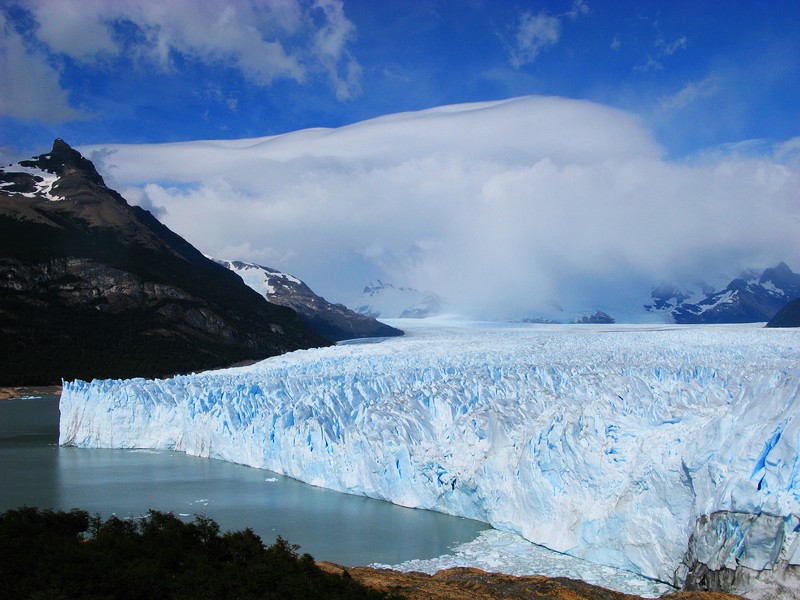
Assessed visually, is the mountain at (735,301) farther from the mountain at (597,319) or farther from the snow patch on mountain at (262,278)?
the snow patch on mountain at (262,278)

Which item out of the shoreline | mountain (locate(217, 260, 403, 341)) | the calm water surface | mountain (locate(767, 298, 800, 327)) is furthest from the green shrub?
mountain (locate(217, 260, 403, 341))

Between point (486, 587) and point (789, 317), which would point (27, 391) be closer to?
point (486, 587)

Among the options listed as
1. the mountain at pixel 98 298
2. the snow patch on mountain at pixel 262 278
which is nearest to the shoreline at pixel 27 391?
the mountain at pixel 98 298

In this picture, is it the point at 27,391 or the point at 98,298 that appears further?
the point at 98,298

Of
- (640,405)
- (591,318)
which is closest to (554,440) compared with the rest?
(640,405)

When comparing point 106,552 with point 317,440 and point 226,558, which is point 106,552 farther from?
point 317,440

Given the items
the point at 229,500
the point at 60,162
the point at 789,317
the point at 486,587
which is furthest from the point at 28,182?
the point at 789,317
